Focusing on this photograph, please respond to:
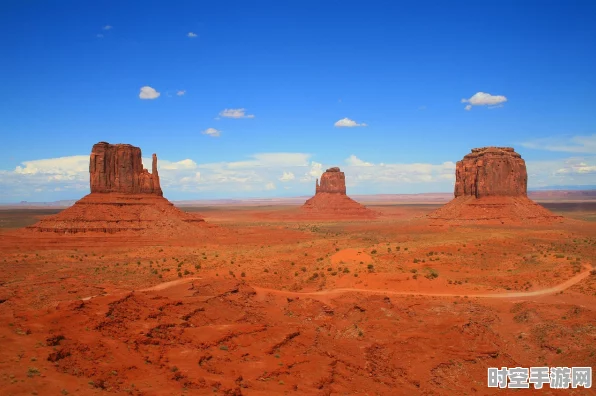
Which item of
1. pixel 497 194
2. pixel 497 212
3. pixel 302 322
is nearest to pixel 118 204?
pixel 302 322

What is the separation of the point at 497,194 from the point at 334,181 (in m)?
55.8

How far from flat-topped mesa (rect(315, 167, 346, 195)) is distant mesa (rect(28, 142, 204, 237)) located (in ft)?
203

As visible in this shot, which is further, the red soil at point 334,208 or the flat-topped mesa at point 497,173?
the red soil at point 334,208

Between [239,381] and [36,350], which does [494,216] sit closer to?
[239,381]

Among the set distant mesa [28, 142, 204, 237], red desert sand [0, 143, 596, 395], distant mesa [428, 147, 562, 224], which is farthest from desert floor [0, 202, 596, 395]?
distant mesa [428, 147, 562, 224]

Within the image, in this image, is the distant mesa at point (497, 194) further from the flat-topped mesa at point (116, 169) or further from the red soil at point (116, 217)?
the flat-topped mesa at point (116, 169)

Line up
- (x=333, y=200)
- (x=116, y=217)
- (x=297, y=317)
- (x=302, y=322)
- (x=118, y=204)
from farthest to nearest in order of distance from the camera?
1. (x=333, y=200)
2. (x=118, y=204)
3. (x=116, y=217)
4. (x=297, y=317)
5. (x=302, y=322)

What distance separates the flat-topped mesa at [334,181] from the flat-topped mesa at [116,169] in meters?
65.2

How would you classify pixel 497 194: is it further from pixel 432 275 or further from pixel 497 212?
pixel 432 275

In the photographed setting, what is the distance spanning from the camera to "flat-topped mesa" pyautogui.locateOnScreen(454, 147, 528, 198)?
70.1 metres

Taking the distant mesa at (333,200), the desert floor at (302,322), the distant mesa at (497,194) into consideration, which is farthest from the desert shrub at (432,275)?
the distant mesa at (333,200)

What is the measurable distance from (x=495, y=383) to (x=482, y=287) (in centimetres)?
1234

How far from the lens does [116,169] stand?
62.8m

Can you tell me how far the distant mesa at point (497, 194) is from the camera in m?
68.0
